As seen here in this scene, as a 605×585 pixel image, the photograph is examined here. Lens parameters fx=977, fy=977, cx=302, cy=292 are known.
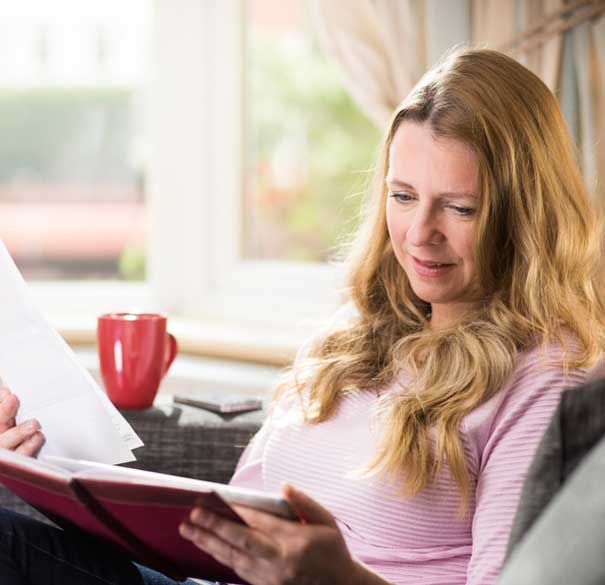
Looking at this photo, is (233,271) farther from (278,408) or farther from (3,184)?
(278,408)

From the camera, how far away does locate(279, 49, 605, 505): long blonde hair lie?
1.21 meters

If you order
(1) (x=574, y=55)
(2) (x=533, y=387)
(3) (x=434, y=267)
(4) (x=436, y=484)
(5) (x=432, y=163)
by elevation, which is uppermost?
(1) (x=574, y=55)

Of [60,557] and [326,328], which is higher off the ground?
[326,328]

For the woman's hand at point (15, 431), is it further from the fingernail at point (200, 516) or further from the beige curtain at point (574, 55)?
the beige curtain at point (574, 55)

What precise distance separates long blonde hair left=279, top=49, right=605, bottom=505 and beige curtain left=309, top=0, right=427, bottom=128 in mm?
885

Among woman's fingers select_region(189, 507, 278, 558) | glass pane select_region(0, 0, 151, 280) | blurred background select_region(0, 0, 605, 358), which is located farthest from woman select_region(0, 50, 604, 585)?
glass pane select_region(0, 0, 151, 280)

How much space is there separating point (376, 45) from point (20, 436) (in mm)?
1318

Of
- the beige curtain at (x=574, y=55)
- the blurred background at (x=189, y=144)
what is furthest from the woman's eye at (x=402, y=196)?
the blurred background at (x=189, y=144)

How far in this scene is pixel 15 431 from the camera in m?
1.31

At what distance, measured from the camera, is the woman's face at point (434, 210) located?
49.4 inches

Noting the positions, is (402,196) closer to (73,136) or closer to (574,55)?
(574,55)

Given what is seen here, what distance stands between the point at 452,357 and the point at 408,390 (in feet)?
0.25

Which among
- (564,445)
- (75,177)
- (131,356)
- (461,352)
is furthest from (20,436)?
(75,177)

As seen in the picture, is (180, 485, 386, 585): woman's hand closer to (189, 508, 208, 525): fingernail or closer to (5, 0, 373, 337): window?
(189, 508, 208, 525): fingernail
